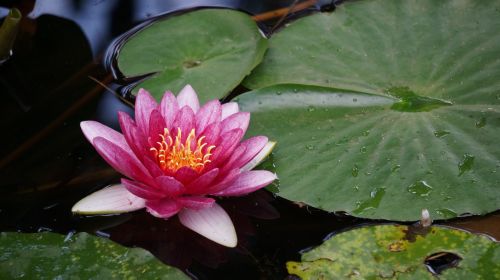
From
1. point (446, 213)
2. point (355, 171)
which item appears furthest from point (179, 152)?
point (446, 213)

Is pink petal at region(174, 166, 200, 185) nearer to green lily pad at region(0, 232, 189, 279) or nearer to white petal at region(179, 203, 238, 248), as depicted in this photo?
white petal at region(179, 203, 238, 248)

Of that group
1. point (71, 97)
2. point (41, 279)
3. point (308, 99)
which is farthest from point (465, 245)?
point (71, 97)

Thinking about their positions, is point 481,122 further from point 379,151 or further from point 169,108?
point 169,108

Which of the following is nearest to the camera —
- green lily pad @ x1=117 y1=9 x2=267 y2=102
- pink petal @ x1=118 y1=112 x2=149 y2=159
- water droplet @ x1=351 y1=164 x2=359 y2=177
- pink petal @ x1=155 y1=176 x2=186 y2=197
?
pink petal @ x1=155 y1=176 x2=186 y2=197

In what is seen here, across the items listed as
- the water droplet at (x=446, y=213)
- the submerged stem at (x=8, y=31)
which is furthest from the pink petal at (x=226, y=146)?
the submerged stem at (x=8, y=31)

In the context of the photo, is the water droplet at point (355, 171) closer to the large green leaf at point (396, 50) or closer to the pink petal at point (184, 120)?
the large green leaf at point (396, 50)

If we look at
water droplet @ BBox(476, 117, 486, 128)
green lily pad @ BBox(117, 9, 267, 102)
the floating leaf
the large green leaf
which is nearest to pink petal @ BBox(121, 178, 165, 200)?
the floating leaf

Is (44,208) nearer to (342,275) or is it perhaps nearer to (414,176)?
(342,275)
